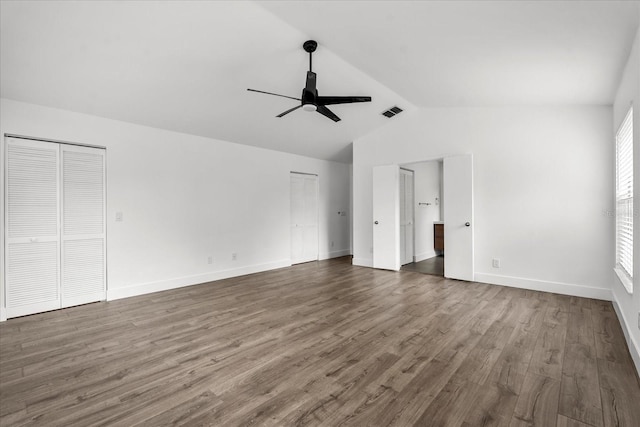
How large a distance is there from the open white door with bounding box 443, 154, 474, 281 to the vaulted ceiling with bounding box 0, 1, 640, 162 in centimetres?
105

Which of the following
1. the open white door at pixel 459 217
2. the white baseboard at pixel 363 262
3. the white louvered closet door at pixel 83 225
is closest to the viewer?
the white louvered closet door at pixel 83 225

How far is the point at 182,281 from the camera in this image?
4984mm

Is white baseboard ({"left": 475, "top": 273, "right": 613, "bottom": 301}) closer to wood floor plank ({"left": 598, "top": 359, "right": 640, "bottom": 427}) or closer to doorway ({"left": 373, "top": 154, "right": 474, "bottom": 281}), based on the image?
doorway ({"left": 373, "top": 154, "right": 474, "bottom": 281})

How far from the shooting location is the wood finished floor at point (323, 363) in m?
1.83

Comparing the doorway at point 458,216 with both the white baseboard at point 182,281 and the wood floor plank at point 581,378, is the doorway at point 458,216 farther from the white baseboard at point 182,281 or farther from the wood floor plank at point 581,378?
the white baseboard at point 182,281

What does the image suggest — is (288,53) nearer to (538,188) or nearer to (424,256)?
(538,188)

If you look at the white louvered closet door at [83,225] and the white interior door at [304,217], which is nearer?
the white louvered closet door at [83,225]

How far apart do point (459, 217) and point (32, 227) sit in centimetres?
605

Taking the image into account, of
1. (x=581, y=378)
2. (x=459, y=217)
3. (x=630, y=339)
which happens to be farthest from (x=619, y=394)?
(x=459, y=217)

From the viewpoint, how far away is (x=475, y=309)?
3699 millimetres

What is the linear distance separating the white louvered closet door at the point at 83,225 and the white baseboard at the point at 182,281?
0.69 feet

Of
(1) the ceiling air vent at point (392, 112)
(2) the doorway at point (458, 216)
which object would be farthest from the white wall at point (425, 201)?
(2) the doorway at point (458, 216)

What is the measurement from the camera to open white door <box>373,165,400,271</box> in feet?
19.6

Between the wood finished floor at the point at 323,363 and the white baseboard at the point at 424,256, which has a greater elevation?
the white baseboard at the point at 424,256
